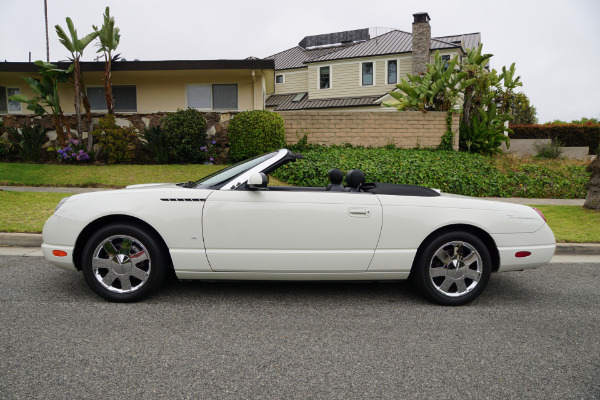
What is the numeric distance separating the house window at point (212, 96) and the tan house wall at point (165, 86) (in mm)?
187

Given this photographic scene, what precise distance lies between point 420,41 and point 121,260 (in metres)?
26.5

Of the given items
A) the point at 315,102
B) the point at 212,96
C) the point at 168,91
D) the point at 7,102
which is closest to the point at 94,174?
the point at 168,91

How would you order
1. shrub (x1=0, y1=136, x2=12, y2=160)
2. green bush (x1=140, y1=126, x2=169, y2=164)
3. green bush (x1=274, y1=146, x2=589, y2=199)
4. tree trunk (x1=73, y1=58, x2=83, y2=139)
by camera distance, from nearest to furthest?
green bush (x1=274, y1=146, x2=589, y2=199), green bush (x1=140, y1=126, x2=169, y2=164), tree trunk (x1=73, y1=58, x2=83, y2=139), shrub (x1=0, y1=136, x2=12, y2=160)

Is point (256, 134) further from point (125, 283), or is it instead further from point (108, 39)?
point (125, 283)

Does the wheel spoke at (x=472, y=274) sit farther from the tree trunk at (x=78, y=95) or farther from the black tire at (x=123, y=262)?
the tree trunk at (x=78, y=95)

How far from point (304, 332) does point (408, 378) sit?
1.01 meters

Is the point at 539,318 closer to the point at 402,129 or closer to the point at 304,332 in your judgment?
the point at 304,332

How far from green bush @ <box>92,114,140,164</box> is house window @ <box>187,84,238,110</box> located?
3490mm

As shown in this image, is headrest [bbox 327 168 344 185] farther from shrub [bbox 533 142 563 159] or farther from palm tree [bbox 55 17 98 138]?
shrub [bbox 533 142 563 159]

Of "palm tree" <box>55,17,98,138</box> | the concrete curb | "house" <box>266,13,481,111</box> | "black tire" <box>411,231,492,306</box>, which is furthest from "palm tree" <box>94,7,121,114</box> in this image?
"house" <box>266,13,481,111</box>

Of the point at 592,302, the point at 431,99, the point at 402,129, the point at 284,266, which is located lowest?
the point at 592,302

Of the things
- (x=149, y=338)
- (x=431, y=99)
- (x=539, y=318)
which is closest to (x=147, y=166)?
(x=431, y=99)

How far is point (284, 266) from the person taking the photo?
13.7ft

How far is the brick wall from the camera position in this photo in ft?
50.1
